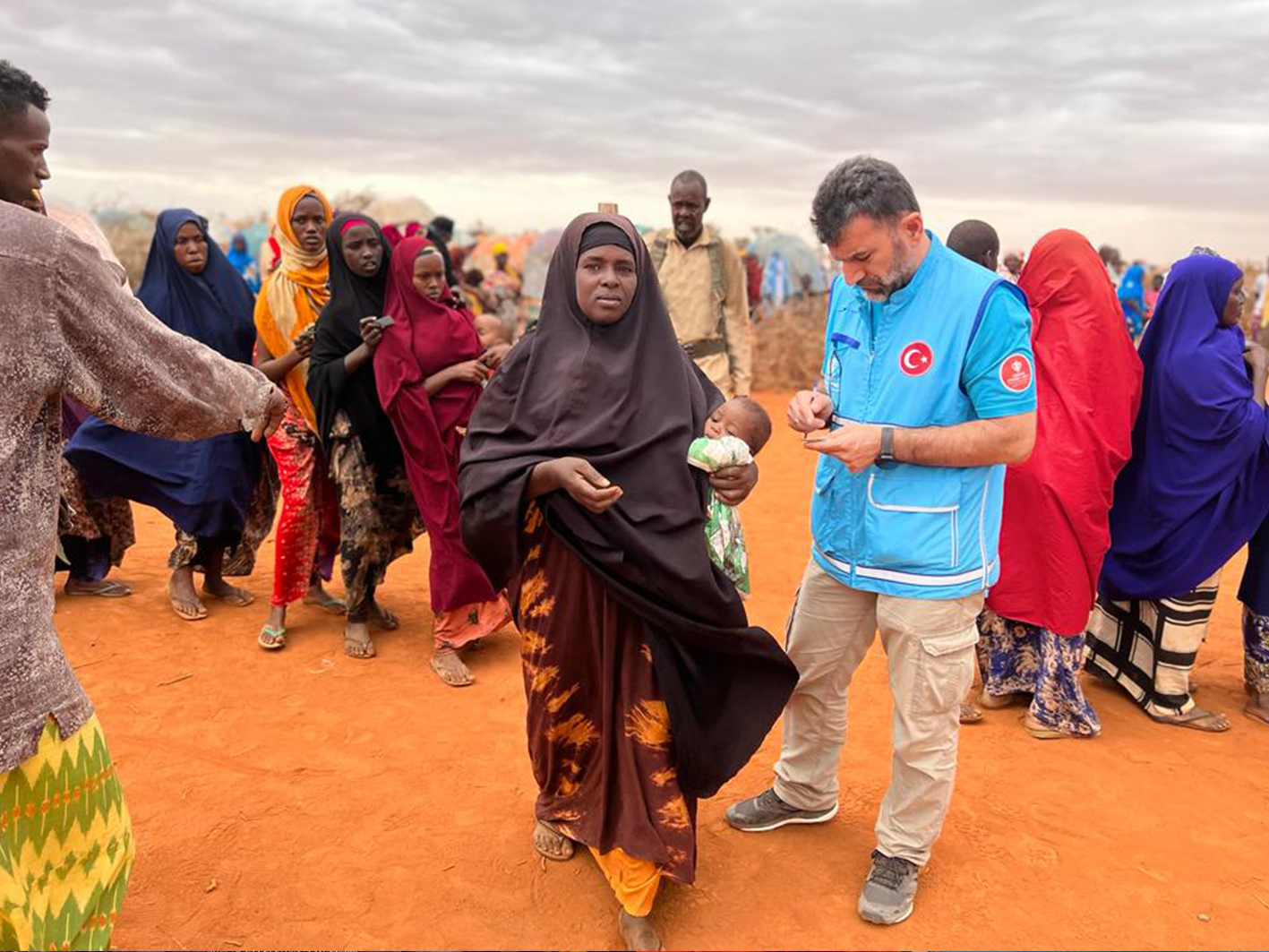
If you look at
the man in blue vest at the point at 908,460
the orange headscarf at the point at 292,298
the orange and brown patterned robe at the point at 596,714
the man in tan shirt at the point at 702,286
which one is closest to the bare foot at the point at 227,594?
the orange headscarf at the point at 292,298

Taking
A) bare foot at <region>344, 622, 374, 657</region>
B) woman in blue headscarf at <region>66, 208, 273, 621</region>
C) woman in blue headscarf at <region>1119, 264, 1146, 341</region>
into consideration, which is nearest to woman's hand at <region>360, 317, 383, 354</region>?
woman in blue headscarf at <region>66, 208, 273, 621</region>

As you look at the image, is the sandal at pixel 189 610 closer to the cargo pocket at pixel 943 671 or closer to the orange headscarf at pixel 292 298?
the orange headscarf at pixel 292 298

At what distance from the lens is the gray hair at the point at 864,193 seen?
2.68 m

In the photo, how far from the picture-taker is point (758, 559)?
7.07 m

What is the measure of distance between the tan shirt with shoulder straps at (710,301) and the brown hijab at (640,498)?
3693 millimetres

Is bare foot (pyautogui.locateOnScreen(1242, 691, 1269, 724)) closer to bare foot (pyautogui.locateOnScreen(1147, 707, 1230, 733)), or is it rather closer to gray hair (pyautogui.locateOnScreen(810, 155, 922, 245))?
bare foot (pyautogui.locateOnScreen(1147, 707, 1230, 733))

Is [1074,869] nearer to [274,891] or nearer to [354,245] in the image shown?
[274,891]

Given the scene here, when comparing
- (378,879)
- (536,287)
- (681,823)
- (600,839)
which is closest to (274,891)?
(378,879)

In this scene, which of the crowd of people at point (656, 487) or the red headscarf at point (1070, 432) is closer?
the crowd of people at point (656, 487)

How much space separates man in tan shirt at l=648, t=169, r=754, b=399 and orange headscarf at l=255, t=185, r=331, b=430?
2337 millimetres

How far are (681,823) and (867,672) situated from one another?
241 centimetres

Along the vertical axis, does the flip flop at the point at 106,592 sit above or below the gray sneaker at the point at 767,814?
below

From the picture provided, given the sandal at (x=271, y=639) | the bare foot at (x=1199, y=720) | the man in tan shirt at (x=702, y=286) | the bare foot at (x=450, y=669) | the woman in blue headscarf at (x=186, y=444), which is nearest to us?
the bare foot at (x=1199, y=720)

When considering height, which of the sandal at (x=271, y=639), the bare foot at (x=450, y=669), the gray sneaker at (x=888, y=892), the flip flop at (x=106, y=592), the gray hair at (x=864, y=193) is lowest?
the flip flop at (x=106, y=592)
